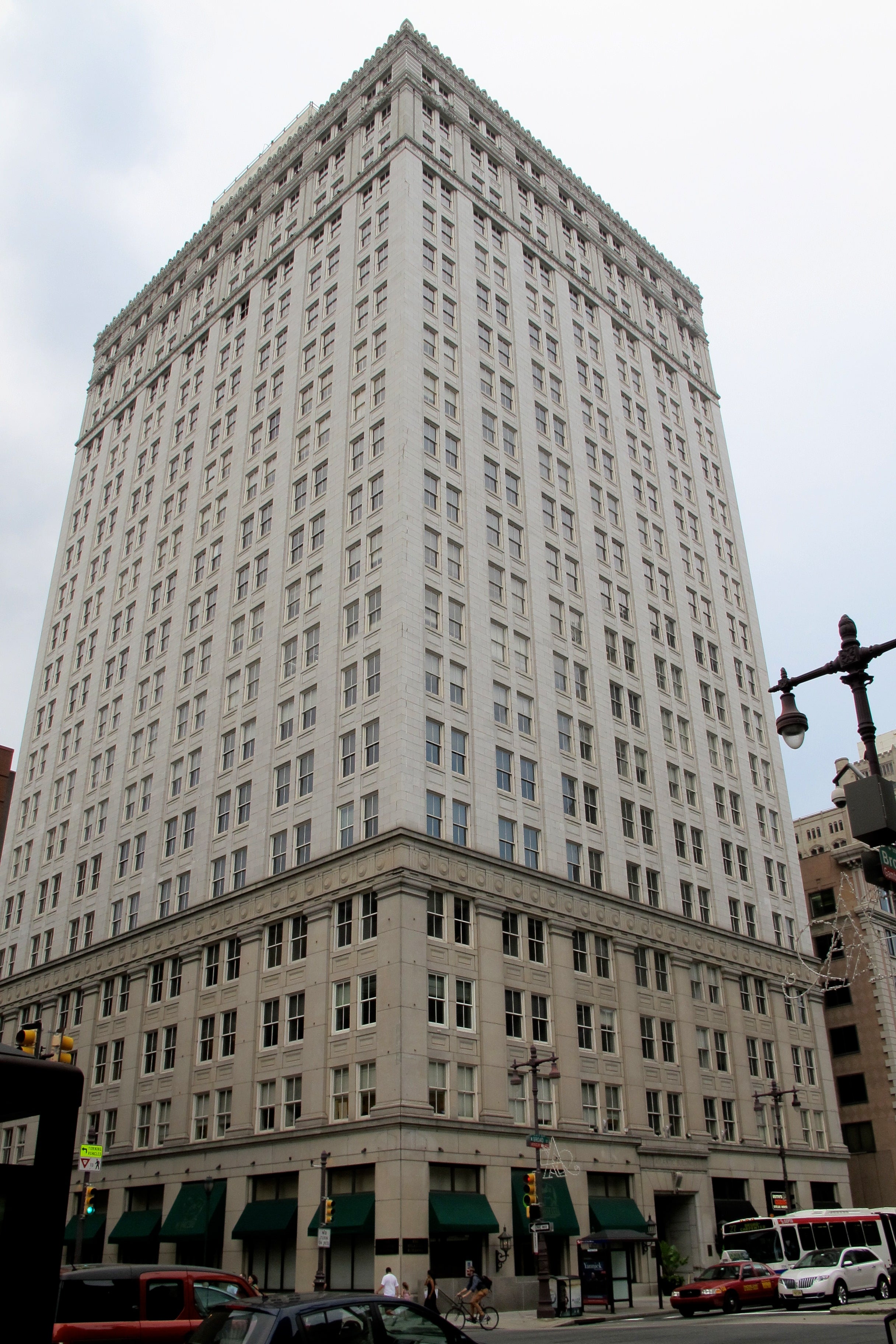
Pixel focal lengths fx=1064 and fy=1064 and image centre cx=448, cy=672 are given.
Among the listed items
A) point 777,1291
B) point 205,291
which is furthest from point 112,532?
point 777,1291

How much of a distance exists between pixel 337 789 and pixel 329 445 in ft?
73.7

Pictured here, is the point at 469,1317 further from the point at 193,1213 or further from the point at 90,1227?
the point at 90,1227

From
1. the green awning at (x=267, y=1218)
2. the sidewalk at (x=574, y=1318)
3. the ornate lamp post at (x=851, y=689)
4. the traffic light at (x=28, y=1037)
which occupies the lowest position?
the sidewalk at (x=574, y=1318)

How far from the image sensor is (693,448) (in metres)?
87.8

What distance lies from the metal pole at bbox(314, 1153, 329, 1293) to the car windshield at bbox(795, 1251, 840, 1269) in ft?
53.9

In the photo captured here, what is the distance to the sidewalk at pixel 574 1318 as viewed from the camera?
33812mm

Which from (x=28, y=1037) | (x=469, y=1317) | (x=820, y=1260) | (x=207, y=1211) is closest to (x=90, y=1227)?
(x=207, y=1211)

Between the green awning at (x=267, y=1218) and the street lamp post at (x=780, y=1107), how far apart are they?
24858 mm

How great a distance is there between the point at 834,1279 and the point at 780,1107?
1035 inches

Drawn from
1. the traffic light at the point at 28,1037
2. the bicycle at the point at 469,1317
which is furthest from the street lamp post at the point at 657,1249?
the traffic light at the point at 28,1037

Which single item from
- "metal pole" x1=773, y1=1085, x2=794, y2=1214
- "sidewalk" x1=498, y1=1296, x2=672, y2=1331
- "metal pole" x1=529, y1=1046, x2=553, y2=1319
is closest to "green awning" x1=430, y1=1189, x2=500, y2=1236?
"metal pole" x1=529, y1=1046, x2=553, y2=1319

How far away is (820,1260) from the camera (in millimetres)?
36500

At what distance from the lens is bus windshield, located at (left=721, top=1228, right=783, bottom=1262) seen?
44312 millimetres

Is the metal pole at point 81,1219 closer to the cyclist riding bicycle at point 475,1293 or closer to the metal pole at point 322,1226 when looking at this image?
the metal pole at point 322,1226
